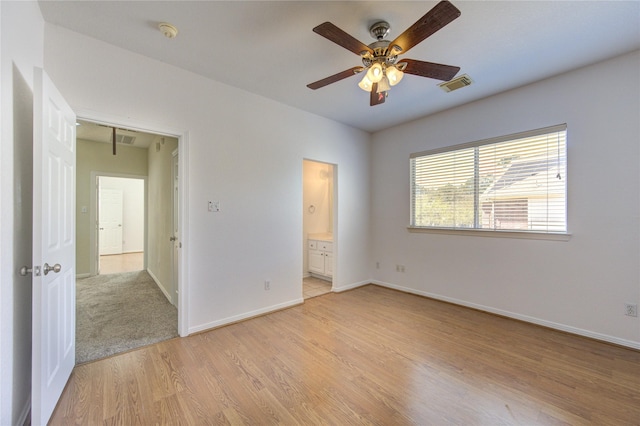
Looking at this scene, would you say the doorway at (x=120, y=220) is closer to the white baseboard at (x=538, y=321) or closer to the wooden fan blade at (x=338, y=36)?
the white baseboard at (x=538, y=321)

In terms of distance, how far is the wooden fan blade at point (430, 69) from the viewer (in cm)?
197

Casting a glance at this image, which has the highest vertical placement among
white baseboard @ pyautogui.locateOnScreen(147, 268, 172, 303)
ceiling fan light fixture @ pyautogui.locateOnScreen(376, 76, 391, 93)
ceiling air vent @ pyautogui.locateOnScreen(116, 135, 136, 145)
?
ceiling air vent @ pyautogui.locateOnScreen(116, 135, 136, 145)

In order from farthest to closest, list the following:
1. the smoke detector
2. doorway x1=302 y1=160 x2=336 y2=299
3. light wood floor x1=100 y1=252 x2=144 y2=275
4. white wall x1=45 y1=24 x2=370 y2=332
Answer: light wood floor x1=100 y1=252 x2=144 y2=275 → doorway x1=302 y1=160 x2=336 y2=299 → white wall x1=45 y1=24 x2=370 y2=332 → the smoke detector

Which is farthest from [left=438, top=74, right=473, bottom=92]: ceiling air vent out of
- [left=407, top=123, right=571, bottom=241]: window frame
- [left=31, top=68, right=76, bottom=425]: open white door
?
[left=31, top=68, right=76, bottom=425]: open white door

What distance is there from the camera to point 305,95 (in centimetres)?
334

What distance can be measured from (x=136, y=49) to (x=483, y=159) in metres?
4.10

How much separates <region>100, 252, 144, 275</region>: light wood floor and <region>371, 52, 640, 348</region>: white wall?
21.5 ft

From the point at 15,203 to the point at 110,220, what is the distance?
787 centimetres

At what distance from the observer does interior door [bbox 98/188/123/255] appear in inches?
309

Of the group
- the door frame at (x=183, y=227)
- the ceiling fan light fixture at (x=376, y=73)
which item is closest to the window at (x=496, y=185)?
the ceiling fan light fixture at (x=376, y=73)

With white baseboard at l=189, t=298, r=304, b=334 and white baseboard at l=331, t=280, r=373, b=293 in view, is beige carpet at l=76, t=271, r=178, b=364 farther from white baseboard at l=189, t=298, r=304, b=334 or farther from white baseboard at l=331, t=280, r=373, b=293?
white baseboard at l=331, t=280, r=373, b=293

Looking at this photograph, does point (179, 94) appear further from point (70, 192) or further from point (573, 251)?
point (573, 251)

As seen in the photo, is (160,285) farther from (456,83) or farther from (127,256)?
(456,83)

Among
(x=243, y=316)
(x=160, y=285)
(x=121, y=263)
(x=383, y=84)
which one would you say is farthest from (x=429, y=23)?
(x=121, y=263)
